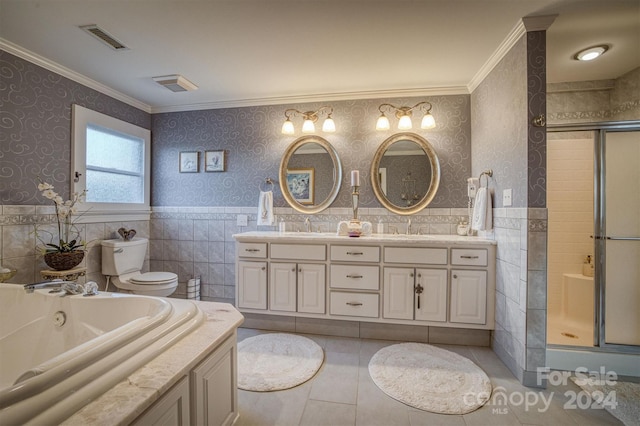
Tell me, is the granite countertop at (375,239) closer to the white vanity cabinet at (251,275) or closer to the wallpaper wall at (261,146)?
the white vanity cabinet at (251,275)

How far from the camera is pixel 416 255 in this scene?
7.66 feet

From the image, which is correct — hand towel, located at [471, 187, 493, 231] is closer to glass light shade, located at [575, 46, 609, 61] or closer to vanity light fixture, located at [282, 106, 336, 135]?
glass light shade, located at [575, 46, 609, 61]

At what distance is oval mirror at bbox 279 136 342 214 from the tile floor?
1592 mm

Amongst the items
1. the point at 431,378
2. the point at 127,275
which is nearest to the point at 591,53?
the point at 431,378

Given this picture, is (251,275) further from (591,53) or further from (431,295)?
(591,53)

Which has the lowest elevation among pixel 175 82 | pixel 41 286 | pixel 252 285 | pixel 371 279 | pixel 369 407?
pixel 369 407

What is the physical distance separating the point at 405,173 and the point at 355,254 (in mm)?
1014

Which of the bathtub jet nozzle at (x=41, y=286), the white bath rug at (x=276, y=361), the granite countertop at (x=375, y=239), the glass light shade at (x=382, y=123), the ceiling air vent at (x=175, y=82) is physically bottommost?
the white bath rug at (x=276, y=361)

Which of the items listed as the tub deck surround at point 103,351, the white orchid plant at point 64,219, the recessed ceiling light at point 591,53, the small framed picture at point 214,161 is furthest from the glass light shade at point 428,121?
the white orchid plant at point 64,219

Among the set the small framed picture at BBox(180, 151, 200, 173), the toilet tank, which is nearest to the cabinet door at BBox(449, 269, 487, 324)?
the small framed picture at BBox(180, 151, 200, 173)

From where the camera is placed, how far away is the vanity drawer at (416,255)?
2301 mm

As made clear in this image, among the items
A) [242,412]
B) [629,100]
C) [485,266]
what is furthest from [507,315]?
[629,100]

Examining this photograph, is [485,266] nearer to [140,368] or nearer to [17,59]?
[140,368]

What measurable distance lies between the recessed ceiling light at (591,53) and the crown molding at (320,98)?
2.61 feet
